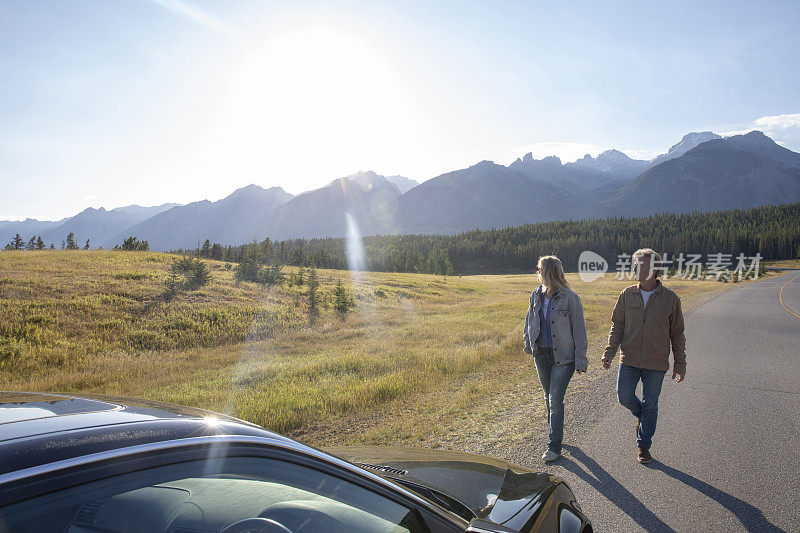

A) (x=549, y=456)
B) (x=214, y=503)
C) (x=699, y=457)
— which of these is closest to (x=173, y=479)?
(x=214, y=503)

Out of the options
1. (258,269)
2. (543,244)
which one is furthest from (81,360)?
(543,244)

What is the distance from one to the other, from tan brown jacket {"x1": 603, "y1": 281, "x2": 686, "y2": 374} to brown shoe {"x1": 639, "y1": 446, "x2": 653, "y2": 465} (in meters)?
0.90

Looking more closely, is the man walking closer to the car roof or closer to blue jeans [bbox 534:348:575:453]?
blue jeans [bbox 534:348:575:453]

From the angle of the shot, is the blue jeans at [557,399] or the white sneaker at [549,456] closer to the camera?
the white sneaker at [549,456]

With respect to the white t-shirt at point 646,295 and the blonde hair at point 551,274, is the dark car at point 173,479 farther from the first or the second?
the white t-shirt at point 646,295

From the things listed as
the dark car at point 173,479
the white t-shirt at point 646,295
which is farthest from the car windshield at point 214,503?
the white t-shirt at point 646,295

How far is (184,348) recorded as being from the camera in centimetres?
1445

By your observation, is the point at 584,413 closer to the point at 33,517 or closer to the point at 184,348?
the point at 33,517

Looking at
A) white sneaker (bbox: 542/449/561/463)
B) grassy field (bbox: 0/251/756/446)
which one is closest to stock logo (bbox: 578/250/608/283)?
grassy field (bbox: 0/251/756/446)

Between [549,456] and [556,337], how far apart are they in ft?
4.33

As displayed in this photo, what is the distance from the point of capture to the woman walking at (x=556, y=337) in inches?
184

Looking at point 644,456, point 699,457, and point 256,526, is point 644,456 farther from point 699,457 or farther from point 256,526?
point 256,526

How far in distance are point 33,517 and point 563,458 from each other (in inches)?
192

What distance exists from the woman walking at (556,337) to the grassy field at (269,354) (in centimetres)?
89
